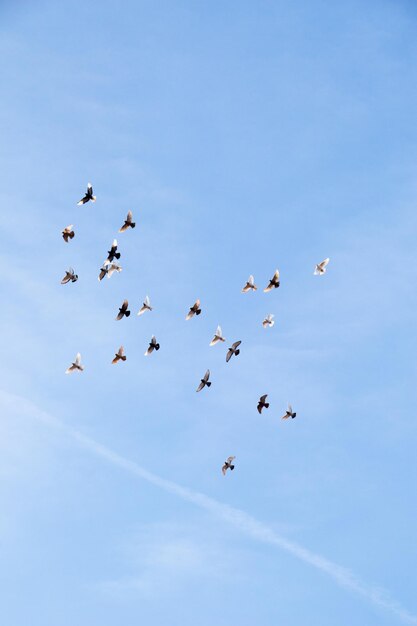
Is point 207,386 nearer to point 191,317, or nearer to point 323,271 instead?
point 191,317

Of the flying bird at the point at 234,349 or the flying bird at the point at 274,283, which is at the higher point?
the flying bird at the point at 274,283

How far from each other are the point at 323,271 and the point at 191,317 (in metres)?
17.2

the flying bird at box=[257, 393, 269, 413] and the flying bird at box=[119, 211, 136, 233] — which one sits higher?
the flying bird at box=[119, 211, 136, 233]

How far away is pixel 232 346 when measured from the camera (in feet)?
415

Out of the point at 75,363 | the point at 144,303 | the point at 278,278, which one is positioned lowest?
the point at 75,363

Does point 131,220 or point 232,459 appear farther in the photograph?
point 232,459

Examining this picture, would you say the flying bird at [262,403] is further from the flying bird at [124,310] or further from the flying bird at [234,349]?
the flying bird at [124,310]

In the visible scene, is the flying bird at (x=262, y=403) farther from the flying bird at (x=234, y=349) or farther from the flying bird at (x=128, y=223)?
the flying bird at (x=128, y=223)

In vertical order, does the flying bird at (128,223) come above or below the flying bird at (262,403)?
above

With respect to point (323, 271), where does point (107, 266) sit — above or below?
below

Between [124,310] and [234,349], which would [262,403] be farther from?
[124,310]

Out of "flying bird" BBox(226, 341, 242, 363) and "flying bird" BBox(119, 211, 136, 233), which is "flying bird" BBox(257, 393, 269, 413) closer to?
"flying bird" BBox(226, 341, 242, 363)

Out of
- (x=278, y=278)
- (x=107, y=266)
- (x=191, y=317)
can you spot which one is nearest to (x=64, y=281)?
(x=107, y=266)

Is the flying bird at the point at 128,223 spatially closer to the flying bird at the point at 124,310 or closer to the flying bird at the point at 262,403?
the flying bird at the point at 124,310
